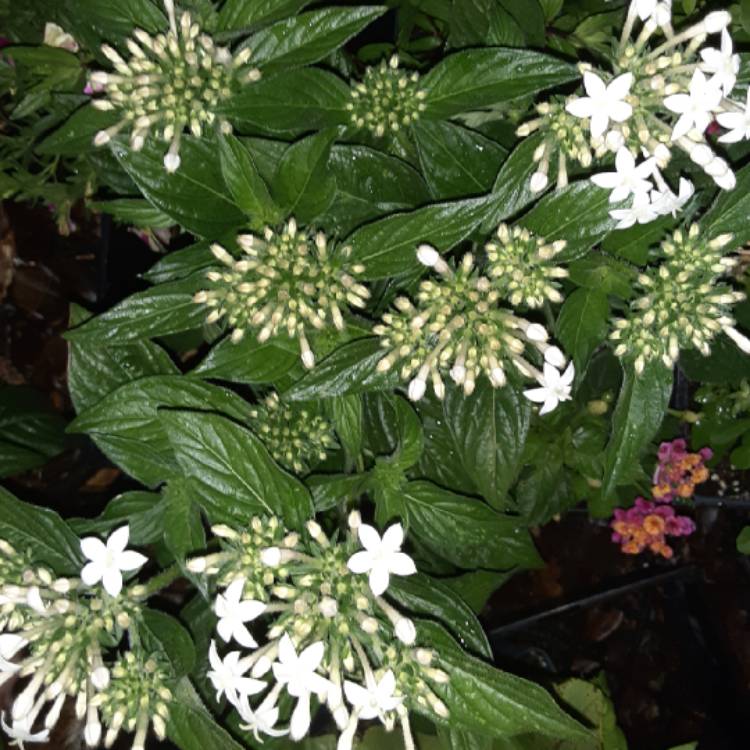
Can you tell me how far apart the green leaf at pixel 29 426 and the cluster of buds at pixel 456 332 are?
3.45 feet

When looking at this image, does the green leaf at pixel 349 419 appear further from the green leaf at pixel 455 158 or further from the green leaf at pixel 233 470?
the green leaf at pixel 455 158

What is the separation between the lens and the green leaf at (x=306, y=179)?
3.70 feet

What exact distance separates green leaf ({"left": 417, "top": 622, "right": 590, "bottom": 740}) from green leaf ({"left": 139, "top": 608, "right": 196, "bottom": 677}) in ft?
1.22

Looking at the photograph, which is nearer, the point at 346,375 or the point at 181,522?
the point at 346,375

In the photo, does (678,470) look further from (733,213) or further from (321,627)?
(321,627)

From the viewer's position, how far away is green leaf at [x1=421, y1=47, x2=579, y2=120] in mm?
1149

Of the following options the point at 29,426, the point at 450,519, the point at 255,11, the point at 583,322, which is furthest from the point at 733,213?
the point at 29,426

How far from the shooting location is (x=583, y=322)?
1.22 m

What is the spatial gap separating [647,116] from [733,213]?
0.61 ft

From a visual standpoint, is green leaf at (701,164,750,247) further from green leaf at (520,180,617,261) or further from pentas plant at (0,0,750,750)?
green leaf at (520,180,617,261)

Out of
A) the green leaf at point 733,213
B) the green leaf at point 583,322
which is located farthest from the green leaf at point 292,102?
the green leaf at point 733,213

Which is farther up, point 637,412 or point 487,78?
point 487,78

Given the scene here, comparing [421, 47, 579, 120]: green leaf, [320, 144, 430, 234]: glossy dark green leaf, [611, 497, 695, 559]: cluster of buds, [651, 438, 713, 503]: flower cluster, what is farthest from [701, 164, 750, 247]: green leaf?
[611, 497, 695, 559]: cluster of buds

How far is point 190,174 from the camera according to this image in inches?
49.0
